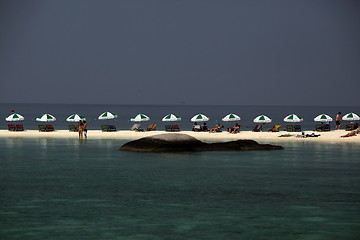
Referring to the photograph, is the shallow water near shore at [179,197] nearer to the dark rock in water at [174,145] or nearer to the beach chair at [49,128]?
the dark rock in water at [174,145]

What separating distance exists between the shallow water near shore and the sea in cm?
3

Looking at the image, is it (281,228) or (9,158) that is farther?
(9,158)

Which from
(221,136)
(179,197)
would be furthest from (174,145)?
(179,197)

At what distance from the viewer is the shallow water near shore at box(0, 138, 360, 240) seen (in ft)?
57.4

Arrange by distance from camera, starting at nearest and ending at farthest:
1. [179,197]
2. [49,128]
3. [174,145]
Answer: [179,197] → [174,145] → [49,128]

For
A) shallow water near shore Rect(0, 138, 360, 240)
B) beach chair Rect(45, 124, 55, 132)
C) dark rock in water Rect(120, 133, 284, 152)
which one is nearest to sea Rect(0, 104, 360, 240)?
shallow water near shore Rect(0, 138, 360, 240)

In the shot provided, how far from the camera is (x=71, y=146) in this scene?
51.0 meters

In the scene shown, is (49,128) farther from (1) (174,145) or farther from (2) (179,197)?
(2) (179,197)

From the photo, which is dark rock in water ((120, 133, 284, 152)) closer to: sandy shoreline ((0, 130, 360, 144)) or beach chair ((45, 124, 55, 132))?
sandy shoreline ((0, 130, 360, 144))

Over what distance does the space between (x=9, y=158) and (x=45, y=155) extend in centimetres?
317

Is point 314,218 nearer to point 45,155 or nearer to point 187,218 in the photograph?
point 187,218

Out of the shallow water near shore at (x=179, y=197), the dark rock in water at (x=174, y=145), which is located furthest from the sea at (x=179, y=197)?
the dark rock in water at (x=174, y=145)

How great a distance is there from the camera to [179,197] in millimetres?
23391

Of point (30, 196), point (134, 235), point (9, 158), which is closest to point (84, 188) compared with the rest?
point (30, 196)
